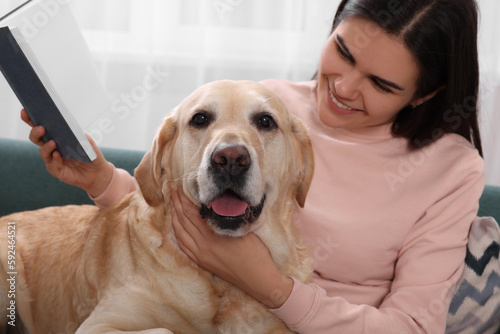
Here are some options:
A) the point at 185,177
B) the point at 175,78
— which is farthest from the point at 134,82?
the point at 185,177

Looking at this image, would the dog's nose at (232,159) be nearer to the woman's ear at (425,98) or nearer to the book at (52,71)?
the book at (52,71)

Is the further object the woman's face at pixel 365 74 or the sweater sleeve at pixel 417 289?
the woman's face at pixel 365 74

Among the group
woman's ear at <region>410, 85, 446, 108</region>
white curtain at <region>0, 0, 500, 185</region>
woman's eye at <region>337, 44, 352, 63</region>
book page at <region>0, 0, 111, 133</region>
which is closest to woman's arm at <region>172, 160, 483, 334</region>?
woman's ear at <region>410, 85, 446, 108</region>

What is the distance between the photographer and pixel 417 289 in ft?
4.90

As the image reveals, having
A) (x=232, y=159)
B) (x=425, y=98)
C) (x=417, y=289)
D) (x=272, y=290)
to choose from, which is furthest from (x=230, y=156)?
(x=425, y=98)

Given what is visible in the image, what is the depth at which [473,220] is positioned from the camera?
1.70 meters

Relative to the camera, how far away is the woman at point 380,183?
140 centimetres

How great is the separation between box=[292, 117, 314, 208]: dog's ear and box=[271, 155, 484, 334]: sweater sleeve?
31 cm

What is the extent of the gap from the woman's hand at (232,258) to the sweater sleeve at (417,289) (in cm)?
5

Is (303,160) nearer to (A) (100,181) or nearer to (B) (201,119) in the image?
(B) (201,119)

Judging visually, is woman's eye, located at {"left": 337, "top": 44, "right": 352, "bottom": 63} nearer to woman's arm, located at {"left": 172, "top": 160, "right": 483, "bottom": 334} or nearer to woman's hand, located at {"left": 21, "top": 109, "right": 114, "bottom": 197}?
woman's arm, located at {"left": 172, "top": 160, "right": 483, "bottom": 334}

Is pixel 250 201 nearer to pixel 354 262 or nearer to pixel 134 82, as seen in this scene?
pixel 354 262

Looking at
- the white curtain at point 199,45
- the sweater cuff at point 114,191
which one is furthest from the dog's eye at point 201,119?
the white curtain at point 199,45

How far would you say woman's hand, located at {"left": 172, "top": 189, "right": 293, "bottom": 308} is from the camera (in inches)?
53.0
